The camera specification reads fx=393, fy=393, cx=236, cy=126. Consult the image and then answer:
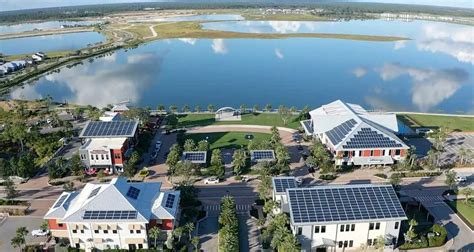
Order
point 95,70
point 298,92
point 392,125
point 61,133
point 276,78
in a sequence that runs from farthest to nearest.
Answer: point 95,70, point 276,78, point 298,92, point 61,133, point 392,125

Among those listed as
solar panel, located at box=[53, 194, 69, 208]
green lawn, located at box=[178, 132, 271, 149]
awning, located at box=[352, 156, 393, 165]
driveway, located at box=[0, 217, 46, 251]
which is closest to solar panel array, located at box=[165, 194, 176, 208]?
solar panel, located at box=[53, 194, 69, 208]

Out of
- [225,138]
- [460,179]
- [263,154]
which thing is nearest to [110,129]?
[225,138]

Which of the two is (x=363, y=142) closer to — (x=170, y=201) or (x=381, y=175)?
(x=381, y=175)

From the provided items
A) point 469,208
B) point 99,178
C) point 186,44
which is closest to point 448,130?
point 469,208

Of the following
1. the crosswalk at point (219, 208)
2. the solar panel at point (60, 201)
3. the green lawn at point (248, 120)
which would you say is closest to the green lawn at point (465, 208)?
the crosswalk at point (219, 208)

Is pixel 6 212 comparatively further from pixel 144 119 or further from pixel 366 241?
pixel 366 241

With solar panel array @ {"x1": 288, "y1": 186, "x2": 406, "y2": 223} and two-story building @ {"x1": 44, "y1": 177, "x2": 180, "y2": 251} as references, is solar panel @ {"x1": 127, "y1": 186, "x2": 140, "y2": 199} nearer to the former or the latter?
two-story building @ {"x1": 44, "y1": 177, "x2": 180, "y2": 251}
